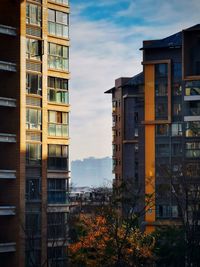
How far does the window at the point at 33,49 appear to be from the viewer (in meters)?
39.2

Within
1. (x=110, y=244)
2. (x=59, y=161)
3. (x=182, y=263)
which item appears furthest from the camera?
(x=182, y=263)

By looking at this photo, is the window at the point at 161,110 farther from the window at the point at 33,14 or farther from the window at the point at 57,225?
the window at the point at 33,14

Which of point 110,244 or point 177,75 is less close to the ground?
point 177,75

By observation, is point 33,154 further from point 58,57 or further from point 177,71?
point 177,71

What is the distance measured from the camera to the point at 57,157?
4109 centimetres

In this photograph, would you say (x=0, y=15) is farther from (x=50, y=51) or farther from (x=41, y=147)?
(x=41, y=147)

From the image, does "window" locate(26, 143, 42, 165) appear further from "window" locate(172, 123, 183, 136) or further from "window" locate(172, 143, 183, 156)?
"window" locate(172, 123, 183, 136)

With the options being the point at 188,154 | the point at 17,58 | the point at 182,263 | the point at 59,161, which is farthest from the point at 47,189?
the point at 188,154

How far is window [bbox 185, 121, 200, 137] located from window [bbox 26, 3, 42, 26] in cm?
2659

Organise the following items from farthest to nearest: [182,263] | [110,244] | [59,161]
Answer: [182,263] < [59,161] < [110,244]

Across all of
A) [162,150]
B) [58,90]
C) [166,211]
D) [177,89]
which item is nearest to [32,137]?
[58,90]

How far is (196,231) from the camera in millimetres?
43844

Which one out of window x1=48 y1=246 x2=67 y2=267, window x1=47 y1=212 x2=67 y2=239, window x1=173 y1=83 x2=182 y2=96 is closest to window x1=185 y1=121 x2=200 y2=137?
window x1=173 y1=83 x2=182 y2=96

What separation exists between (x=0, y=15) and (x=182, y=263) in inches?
654
